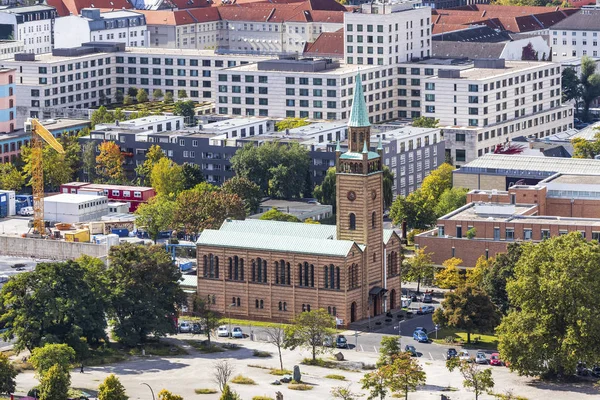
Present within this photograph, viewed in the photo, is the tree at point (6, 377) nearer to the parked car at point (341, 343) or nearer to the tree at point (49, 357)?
the tree at point (49, 357)

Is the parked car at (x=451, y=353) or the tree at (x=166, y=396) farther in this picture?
the parked car at (x=451, y=353)

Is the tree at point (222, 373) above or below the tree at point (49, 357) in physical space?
below

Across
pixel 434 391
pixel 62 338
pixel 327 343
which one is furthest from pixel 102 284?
pixel 434 391

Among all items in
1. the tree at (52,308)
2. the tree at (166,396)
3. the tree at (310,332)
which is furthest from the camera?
the tree at (310,332)

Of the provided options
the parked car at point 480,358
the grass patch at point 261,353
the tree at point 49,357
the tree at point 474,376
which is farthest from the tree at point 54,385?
the parked car at point 480,358

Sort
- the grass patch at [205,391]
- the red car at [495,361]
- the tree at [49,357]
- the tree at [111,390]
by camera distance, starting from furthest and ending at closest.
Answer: the red car at [495,361], the tree at [49,357], the grass patch at [205,391], the tree at [111,390]

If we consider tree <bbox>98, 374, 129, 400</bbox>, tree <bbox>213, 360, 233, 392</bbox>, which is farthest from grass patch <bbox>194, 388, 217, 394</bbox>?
tree <bbox>98, 374, 129, 400</bbox>
